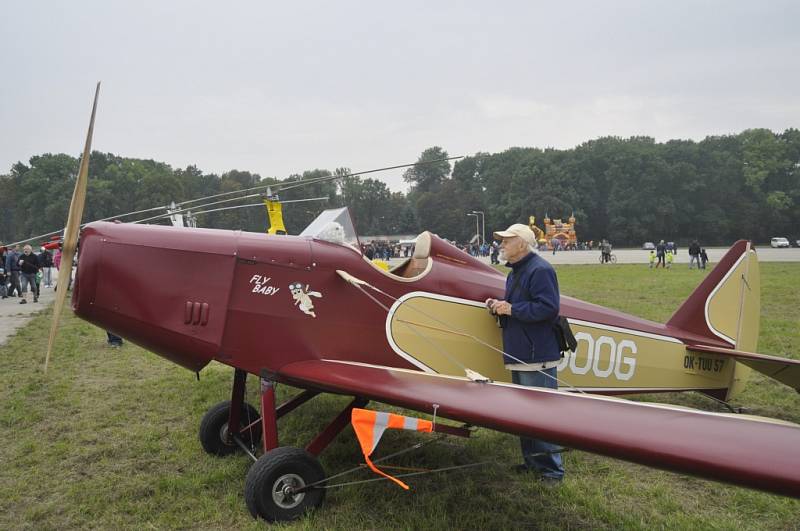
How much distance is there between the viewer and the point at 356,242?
4488 millimetres

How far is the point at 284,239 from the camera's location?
4.18 meters

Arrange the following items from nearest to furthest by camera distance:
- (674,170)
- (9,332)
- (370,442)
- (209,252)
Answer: (370,442)
(209,252)
(9,332)
(674,170)

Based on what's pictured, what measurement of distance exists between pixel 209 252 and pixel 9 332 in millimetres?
10747

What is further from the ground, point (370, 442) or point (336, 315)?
point (336, 315)

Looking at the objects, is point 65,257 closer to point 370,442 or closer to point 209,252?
point 209,252

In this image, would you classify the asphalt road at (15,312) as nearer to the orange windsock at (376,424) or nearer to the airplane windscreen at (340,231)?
the airplane windscreen at (340,231)

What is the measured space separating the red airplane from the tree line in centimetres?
7031

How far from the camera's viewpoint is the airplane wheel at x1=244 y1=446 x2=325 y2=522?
353cm

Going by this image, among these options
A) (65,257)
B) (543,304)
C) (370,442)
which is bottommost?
(370,442)

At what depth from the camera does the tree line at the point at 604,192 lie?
253 feet

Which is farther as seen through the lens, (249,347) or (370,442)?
(249,347)

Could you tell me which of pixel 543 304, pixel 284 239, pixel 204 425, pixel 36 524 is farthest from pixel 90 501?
pixel 543 304

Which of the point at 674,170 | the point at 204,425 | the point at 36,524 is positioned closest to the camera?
the point at 36,524

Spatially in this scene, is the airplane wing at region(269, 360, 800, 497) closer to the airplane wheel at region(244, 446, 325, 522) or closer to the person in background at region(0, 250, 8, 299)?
the airplane wheel at region(244, 446, 325, 522)
